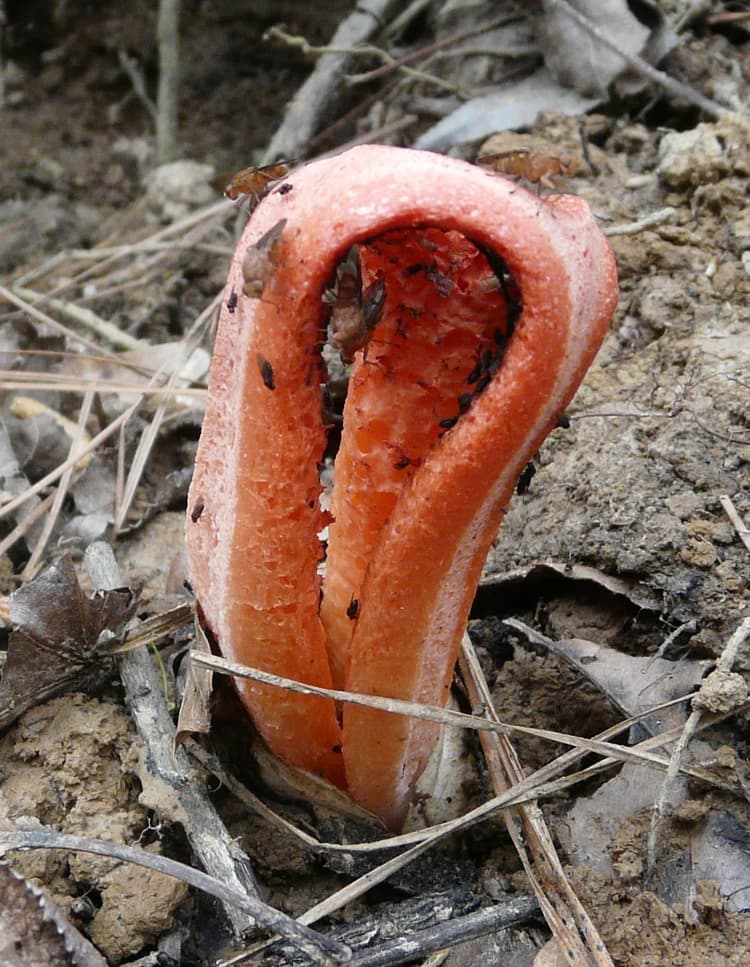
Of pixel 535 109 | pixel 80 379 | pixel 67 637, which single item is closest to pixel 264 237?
pixel 67 637

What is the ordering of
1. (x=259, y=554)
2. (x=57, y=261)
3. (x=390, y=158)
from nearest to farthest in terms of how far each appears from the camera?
(x=390, y=158) → (x=259, y=554) → (x=57, y=261)

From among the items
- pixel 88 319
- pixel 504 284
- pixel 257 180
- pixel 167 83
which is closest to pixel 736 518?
pixel 504 284

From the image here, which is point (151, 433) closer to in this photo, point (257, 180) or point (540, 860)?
point (257, 180)

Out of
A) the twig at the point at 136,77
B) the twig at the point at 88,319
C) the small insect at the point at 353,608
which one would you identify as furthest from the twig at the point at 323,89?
the small insect at the point at 353,608

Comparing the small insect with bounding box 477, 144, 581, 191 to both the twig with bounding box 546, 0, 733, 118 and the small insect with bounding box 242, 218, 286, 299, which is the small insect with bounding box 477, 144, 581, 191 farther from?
the twig with bounding box 546, 0, 733, 118

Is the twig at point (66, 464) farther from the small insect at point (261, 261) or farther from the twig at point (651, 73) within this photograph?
the twig at point (651, 73)

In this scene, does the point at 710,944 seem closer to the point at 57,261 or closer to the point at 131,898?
the point at 131,898

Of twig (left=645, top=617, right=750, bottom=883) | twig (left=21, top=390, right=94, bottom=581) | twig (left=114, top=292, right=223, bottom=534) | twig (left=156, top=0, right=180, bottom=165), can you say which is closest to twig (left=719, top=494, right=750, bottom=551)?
→ twig (left=645, top=617, right=750, bottom=883)
